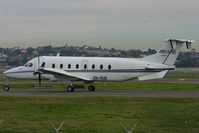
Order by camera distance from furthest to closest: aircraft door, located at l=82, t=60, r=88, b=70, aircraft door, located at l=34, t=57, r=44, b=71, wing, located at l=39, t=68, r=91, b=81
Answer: aircraft door, located at l=34, t=57, r=44, b=71
aircraft door, located at l=82, t=60, r=88, b=70
wing, located at l=39, t=68, r=91, b=81

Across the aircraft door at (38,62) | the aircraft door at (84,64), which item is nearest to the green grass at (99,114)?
the aircraft door at (84,64)

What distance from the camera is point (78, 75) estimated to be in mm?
42719

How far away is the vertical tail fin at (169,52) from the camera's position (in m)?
41.6

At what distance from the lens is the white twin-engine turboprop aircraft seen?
41.4 m

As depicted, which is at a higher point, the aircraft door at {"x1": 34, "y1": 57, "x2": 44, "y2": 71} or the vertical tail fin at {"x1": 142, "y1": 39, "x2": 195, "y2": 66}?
the vertical tail fin at {"x1": 142, "y1": 39, "x2": 195, "y2": 66}

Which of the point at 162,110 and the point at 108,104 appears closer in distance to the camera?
the point at 162,110

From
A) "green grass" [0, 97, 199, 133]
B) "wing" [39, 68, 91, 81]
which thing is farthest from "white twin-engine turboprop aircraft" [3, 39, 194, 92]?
"green grass" [0, 97, 199, 133]

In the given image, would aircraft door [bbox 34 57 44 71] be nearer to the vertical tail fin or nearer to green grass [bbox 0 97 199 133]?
green grass [bbox 0 97 199 133]

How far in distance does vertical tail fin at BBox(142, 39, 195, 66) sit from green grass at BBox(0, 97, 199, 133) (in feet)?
31.1

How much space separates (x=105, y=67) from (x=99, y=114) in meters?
18.0

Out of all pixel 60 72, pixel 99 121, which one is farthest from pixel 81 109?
pixel 60 72

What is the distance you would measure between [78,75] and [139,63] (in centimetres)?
694

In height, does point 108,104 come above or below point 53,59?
below

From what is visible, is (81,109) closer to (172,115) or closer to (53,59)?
(172,115)
